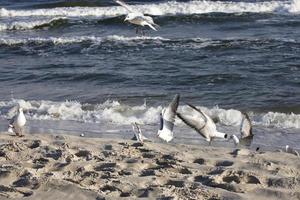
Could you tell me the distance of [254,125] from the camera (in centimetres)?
841

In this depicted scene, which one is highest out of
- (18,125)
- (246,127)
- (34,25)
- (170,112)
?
(170,112)

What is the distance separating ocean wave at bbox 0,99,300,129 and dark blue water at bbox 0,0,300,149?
0.03m

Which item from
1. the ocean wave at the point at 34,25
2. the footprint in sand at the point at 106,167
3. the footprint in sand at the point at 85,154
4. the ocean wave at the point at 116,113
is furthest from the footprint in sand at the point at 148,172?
the ocean wave at the point at 34,25

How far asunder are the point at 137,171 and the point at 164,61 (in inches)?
320

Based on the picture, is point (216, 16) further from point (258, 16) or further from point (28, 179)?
point (28, 179)

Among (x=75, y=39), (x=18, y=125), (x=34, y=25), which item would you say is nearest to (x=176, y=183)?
(x=18, y=125)

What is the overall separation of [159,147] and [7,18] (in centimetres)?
1881

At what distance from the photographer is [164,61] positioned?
13398 mm

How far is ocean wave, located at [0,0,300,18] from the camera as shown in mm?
20516

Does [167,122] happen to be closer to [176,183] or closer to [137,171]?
[137,171]

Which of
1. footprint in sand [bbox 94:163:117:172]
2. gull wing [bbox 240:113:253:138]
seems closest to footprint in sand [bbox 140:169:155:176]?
footprint in sand [bbox 94:163:117:172]

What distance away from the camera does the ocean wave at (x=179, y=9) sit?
2052cm

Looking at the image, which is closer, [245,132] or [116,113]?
[245,132]

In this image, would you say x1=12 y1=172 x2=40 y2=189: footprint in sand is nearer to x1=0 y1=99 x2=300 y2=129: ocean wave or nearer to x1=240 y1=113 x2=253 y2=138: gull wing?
x1=240 y1=113 x2=253 y2=138: gull wing
